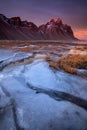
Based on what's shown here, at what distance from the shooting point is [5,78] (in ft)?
24.2

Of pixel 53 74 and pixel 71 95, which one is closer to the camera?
pixel 71 95

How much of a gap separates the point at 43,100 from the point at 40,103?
8.3 inches

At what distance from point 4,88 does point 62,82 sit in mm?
2018

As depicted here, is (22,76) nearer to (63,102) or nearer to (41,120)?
(63,102)

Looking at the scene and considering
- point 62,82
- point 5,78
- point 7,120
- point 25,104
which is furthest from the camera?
point 5,78

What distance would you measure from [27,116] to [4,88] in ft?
6.70

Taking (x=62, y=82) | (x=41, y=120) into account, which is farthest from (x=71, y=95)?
(x=41, y=120)

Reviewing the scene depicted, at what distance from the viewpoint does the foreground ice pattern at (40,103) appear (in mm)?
4227

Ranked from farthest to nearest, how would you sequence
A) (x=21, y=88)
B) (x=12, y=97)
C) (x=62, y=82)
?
(x=62, y=82) → (x=21, y=88) → (x=12, y=97)

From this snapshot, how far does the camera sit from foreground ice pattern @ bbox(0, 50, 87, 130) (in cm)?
423

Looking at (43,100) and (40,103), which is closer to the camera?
(40,103)

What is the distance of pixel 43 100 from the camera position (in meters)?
5.30

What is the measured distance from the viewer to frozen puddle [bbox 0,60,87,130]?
4238mm

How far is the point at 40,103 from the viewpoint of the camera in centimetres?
511
